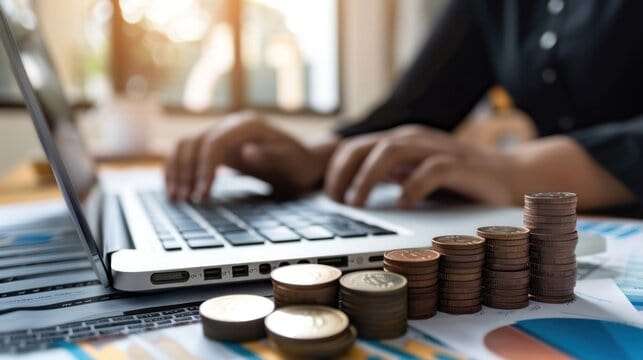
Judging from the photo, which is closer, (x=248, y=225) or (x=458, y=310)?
(x=458, y=310)

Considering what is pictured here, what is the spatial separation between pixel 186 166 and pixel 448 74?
65cm

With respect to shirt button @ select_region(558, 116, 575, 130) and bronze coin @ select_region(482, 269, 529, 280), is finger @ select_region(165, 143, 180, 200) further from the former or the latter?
shirt button @ select_region(558, 116, 575, 130)

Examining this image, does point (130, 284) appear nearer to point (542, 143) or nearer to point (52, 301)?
point (52, 301)

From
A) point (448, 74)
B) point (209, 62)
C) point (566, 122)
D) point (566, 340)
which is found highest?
point (209, 62)

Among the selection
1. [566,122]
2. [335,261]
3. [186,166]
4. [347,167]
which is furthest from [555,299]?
[566,122]

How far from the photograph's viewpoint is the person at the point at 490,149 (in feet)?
2.16

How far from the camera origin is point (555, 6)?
39.4 inches

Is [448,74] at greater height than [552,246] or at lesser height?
greater

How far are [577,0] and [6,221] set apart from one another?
0.93 m

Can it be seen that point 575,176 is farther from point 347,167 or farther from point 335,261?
point 335,261

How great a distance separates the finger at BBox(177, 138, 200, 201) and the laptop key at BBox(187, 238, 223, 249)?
14.1 inches

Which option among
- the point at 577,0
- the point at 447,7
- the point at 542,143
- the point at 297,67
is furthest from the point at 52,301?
the point at 297,67

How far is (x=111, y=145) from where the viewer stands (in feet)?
5.52

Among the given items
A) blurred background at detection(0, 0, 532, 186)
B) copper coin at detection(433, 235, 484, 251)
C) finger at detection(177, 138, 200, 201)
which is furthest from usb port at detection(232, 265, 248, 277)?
blurred background at detection(0, 0, 532, 186)
